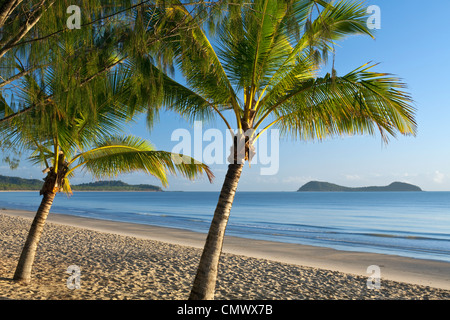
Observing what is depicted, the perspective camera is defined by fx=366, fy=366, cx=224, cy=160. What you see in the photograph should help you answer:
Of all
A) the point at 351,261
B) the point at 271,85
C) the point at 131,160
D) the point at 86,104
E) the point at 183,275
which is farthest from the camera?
the point at 351,261

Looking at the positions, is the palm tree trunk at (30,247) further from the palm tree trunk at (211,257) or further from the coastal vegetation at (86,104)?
the palm tree trunk at (211,257)

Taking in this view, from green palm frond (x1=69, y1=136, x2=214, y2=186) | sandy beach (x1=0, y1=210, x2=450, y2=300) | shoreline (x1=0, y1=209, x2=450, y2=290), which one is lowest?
shoreline (x1=0, y1=209, x2=450, y2=290)

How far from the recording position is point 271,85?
552 centimetres

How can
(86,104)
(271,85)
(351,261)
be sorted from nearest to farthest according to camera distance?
1. (86,104)
2. (271,85)
3. (351,261)

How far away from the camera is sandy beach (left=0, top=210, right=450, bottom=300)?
20.8 ft

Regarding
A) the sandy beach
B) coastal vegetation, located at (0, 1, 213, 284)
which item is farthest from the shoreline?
coastal vegetation, located at (0, 1, 213, 284)

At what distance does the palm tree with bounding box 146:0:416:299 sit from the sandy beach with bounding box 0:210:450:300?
2.48 m

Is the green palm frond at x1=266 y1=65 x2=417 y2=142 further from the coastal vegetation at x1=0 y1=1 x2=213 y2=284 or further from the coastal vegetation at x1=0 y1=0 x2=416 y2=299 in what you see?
the coastal vegetation at x1=0 y1=1 x2=213 y2=284

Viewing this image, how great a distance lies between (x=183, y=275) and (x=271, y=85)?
4.78 m

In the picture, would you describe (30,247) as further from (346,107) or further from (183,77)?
(346,107)

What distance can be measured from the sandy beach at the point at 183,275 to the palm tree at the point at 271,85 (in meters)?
2.48

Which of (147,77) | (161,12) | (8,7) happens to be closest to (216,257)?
(147,77)

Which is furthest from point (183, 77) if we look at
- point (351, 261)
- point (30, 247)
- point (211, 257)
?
point (351, 261)
